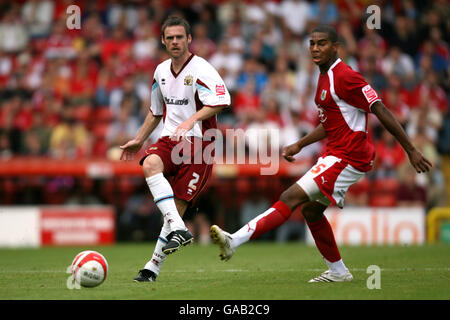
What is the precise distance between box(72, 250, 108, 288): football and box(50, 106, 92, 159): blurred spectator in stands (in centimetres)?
968

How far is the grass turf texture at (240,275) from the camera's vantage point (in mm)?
6621

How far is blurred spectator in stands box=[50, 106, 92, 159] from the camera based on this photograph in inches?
659

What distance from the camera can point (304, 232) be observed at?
16.0 metres

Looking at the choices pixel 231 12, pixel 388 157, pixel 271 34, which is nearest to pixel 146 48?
pixel 231 12

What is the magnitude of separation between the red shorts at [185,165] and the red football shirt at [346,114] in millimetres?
1290

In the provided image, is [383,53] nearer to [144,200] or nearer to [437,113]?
[437,113]

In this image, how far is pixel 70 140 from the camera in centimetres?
1689

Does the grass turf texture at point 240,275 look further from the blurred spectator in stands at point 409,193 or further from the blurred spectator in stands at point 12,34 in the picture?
the blurred spectator in stands at point 12,34

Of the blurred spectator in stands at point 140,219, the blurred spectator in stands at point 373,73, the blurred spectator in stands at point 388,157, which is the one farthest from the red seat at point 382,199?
the blurred spectator in stands at point 140,219

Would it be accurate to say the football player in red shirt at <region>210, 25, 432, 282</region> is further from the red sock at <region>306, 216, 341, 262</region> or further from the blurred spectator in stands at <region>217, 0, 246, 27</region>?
the blurred spectator in stands at <region>217, 0, 246, 27</region>

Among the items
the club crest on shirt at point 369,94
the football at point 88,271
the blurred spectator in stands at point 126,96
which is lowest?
the football at point 88,271

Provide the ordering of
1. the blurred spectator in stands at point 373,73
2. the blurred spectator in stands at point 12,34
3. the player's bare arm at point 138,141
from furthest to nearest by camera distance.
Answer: the blurred spectator in stands at point 12,34 → the blurred spectator in stands at point 373,73 → the player's bare arm at point 138,141

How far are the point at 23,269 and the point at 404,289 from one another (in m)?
4.82

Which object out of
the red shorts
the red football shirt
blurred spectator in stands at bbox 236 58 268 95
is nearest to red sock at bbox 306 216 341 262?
the red football shirt
